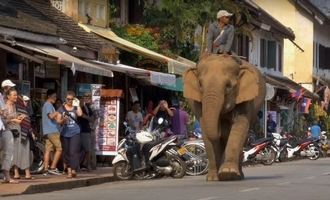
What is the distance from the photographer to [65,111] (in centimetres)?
2058

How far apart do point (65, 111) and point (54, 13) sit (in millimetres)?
5328

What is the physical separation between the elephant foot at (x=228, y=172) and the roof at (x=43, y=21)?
5469 millimetres

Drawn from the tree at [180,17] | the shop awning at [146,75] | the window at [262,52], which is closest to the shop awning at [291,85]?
the window at [262,52]

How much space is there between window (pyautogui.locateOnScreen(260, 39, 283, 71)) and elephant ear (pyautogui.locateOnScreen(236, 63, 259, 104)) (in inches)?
1054

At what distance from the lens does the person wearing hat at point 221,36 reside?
63.0 ft

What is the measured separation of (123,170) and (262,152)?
1006 centimetres

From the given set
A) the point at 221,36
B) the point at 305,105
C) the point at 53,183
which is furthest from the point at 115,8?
the point at 305,105

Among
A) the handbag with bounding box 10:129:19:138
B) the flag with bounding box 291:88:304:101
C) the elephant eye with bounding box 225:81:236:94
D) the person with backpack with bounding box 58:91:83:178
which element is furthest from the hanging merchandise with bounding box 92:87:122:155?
the flag with bounding box 291:88:304:101

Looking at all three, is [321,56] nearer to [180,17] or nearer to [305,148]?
[305,148]

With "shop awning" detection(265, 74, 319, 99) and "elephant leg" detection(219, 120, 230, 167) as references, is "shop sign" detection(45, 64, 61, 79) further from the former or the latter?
"shop awning" detection(265, 74, 319, 99)

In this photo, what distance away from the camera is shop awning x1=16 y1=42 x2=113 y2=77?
2059 centimetres

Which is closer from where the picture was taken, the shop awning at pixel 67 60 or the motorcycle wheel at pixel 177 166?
the shop awning at pixel 67 60

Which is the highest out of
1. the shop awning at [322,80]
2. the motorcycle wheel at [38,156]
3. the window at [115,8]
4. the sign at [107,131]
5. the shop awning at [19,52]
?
the window at [115,8]

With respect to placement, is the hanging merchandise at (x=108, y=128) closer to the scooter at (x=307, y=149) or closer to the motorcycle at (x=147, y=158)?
the motorcycle at (x=147, y=158)
